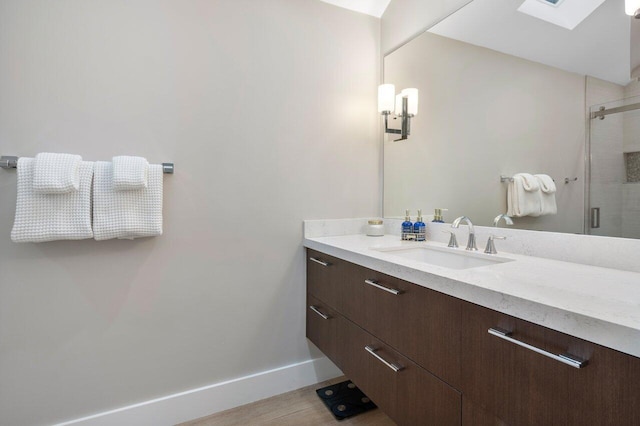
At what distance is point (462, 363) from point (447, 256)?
2.18 ft

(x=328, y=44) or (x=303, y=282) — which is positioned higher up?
(x=328, y=44)

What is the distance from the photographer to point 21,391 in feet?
4.38

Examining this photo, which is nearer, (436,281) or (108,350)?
(436,281)

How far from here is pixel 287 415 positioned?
1636 mm

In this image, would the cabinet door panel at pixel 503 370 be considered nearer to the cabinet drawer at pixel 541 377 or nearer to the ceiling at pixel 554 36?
the cabinet drawer at pixel 541 377

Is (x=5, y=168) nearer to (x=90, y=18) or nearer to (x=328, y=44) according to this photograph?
(x=90, y=18)

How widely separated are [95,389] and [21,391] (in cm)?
25

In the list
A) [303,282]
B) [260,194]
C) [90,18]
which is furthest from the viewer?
[303,282]

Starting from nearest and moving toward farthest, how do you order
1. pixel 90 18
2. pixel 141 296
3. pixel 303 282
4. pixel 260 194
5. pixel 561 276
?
pixel 561 276
pixel 90 18
pixel 141 296
pixel 260 194
pixel 303 282

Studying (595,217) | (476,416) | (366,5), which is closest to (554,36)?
(595,217)

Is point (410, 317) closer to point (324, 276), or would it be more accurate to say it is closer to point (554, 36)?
point (324, 276)

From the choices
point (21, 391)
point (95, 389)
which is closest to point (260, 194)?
point (95, 389)

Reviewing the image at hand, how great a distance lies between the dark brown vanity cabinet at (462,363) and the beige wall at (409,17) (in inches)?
53.2

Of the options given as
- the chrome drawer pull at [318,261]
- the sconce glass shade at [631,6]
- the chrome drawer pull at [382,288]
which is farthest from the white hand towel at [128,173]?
the sconce glass shade at [631,6]
